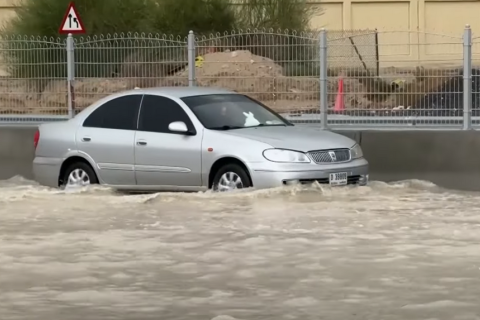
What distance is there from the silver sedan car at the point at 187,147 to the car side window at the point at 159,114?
15mm

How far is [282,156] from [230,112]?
1.42m

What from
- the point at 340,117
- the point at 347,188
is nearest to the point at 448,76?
the point at 340,117

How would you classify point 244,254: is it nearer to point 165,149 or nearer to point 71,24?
point 165,149

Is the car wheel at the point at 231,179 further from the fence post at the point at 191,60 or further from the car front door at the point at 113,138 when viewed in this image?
the fence post at the point at 191,60

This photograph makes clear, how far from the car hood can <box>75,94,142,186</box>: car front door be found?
1387 millimetres

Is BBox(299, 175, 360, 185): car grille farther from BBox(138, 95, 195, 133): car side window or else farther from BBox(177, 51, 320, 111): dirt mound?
BBox(177, 51, 320, 111): dirt mound

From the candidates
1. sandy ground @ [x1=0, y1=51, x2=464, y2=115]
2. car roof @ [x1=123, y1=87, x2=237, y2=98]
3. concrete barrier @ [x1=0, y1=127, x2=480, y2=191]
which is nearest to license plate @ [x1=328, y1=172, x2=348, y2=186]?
concrete barrier @ [x1=0, y1=127, x2=480, y2=191]

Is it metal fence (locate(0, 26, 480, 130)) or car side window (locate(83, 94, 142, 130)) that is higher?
metal fence (locate(0, 26, 480, 130))

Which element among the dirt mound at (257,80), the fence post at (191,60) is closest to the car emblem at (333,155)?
the dirt mound at (257,80)

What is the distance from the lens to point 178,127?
41.3ft

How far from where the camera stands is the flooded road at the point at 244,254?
7336mm

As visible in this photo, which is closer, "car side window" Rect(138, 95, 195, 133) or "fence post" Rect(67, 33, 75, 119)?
"car side window" Rect(138, 95, 195, 133)

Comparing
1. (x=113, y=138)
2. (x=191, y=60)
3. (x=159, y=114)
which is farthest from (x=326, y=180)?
(x=191, y=60)

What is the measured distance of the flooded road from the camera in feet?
24.1
